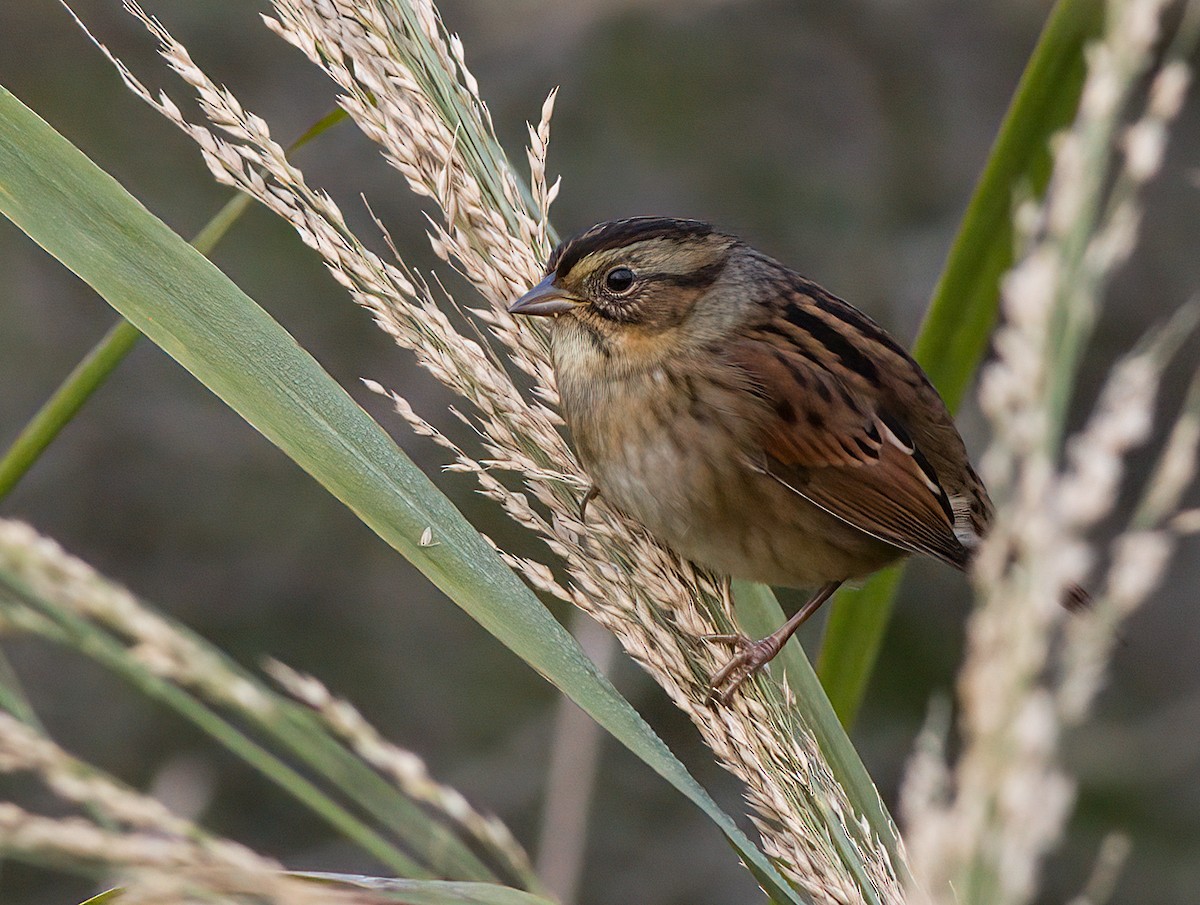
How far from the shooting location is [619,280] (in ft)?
5.87

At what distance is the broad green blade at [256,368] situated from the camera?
1.14 m

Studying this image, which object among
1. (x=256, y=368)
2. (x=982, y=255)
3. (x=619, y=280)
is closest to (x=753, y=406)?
(x=619, y=280)

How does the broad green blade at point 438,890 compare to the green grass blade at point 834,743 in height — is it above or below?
below

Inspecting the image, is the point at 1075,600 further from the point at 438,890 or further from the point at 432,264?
the point at 432,264

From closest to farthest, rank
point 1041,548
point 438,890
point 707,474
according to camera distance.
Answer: point 1041,548
point 438,890
point 707,474

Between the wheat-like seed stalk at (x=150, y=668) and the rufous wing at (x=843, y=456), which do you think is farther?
the rufous wing at (x=843, y=456)

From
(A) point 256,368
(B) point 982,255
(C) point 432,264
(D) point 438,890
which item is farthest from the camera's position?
(C) point 432,264

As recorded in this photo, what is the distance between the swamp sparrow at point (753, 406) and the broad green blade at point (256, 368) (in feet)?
1.62

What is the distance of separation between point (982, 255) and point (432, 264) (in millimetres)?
2746

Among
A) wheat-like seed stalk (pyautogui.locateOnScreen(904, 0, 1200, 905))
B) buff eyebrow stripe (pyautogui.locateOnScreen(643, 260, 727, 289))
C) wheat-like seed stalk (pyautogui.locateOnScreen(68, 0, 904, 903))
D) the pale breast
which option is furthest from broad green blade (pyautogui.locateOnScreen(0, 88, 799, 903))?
buff eyebrow stripe (pyautogui.locateOnScreen(643, 260, 727, 289))

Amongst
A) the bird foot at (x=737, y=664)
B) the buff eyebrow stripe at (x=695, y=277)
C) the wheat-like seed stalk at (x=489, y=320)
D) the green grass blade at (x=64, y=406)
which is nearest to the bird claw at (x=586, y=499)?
the wheat-like seed stalk at (x=489, y=320)

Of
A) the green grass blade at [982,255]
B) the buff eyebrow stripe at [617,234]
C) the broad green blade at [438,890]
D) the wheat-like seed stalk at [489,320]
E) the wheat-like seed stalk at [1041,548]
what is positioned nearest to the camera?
the wheat-like seed stalk at [1041,548]

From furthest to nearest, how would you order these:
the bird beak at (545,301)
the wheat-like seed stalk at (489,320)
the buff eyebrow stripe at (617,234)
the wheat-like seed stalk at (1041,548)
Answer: the buff eyebrow stripe at (617,234), the bird beak at (545,301), the wheat-like seed stalk at (489,320), the wheat-like seed stalk at (1041,548)

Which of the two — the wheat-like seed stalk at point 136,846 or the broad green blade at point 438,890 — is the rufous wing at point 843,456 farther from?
the wheat-like seed stalk at point 136,846
